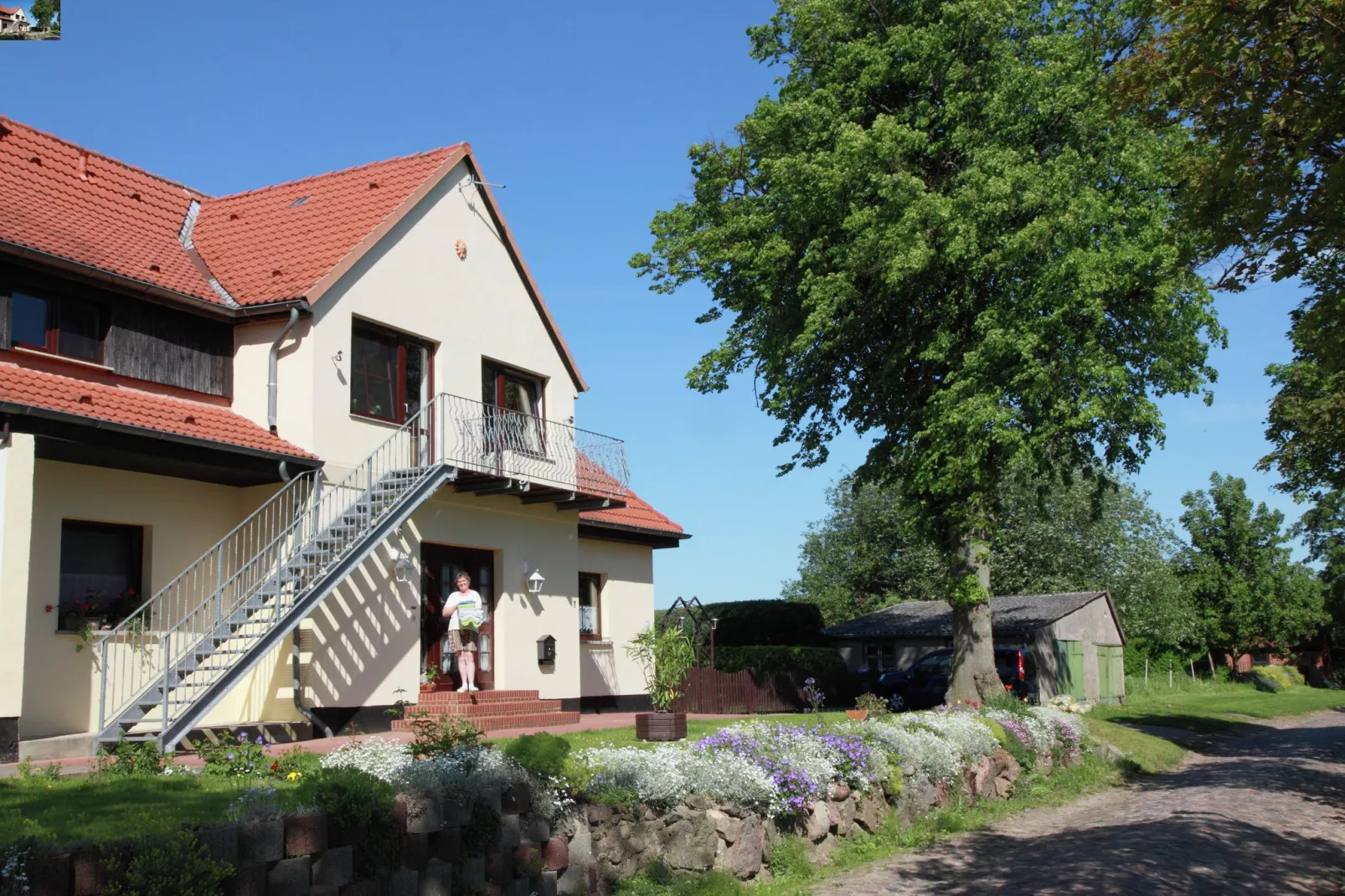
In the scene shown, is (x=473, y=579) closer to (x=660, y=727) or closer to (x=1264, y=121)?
(x=660, y=727)

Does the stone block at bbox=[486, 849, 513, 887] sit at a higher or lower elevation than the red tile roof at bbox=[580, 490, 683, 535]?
lower

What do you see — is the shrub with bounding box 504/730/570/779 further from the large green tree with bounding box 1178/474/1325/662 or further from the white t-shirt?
the large green tree with bounding box 1178/474/1325/662

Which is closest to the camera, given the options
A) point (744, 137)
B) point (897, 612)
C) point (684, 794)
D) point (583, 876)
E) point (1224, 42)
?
point (1224, 42)

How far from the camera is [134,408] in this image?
13.4 meters

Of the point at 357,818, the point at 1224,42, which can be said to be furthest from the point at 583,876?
the point at 1224,42

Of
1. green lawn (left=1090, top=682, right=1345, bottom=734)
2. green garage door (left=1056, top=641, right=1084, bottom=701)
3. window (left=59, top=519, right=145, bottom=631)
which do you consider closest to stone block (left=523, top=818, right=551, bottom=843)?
window (left=59, top=519, right=145, bottom=631)

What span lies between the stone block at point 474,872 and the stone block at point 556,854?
29.0 inches

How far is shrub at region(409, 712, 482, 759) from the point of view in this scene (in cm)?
869

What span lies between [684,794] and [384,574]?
7.85 metres

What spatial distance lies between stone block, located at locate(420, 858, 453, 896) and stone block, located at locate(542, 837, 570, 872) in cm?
115

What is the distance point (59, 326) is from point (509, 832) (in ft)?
30.3

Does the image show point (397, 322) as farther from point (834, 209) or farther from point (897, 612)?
point (897, 612)

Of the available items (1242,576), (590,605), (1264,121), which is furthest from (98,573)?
(1242,576)

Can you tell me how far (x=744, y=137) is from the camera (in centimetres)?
2212
